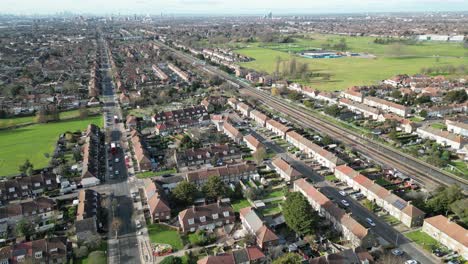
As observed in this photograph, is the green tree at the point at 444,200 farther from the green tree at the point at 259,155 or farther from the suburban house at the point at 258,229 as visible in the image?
the green tree at the point at 259,155

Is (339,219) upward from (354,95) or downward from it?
downward

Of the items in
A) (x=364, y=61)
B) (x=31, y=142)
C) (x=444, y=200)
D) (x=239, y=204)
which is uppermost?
(x=364, y=61)

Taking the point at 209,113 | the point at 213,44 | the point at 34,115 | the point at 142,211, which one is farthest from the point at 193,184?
the point at 213,44

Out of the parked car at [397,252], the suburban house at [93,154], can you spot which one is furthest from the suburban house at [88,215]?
the parked car at [397,252]

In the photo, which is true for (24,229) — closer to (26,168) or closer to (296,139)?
(26,168)

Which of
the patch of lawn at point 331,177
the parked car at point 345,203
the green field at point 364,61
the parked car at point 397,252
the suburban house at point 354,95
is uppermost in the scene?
the green field at point 364,61

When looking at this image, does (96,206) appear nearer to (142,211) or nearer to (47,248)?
(142,211)

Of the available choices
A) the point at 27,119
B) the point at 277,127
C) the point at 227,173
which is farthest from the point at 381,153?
the point at 27,119
